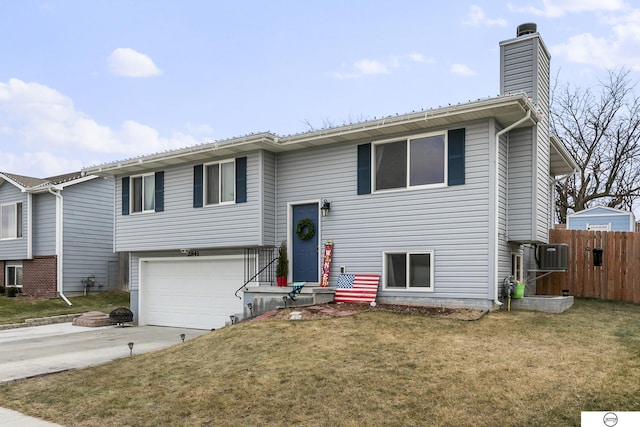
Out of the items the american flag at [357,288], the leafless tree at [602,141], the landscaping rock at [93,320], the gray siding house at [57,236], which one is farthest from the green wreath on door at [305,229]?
the leafless tree at [602,141]

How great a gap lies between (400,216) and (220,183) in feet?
17.1

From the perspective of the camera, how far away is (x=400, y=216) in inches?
432

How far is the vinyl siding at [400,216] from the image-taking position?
10062 millimetres

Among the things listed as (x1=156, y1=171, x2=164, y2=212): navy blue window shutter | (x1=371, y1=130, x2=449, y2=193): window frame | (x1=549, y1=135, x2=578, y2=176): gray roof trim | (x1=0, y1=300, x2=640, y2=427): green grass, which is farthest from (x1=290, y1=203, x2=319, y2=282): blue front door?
(x1=549, y1=135, x2=578, y2=176): gray roof trim

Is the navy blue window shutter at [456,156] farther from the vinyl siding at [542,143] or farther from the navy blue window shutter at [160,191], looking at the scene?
the navy blue window shutter at [160,191]

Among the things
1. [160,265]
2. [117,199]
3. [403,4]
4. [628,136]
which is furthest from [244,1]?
[628,136]

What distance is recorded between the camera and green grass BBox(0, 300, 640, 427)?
17.5ft

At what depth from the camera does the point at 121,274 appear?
21.4 metres

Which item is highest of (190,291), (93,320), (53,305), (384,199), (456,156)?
(456,156)

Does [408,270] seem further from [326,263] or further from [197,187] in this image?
[197,187]

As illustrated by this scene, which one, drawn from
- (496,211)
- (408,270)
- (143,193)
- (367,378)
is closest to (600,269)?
(496,211)

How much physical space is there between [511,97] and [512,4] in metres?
6.71

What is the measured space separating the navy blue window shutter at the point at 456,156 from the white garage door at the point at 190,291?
242 inches

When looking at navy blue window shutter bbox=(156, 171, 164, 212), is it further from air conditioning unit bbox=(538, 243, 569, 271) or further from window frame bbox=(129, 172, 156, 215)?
air conditioning unit bbox=(538, 243, 569, 271)
